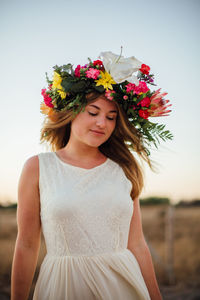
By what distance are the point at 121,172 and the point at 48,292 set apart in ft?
3.40

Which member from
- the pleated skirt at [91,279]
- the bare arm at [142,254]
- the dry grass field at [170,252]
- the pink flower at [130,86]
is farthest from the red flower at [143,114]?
the dry grass field at [170,252]

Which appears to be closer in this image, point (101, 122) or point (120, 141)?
point (101, 122)

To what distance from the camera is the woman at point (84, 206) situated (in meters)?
2.26

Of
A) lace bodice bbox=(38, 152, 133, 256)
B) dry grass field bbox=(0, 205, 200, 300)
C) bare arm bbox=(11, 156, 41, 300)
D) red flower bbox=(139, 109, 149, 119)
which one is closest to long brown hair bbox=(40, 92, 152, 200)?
red flower bbox=(139, 109, 149, 119)

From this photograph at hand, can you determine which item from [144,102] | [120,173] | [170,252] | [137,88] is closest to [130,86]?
[137,88]

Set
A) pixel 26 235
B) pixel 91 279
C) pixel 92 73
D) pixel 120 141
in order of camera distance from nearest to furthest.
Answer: pixel 91 279 < pixel 26 235 < pixel 92 73 < pixel 120 141

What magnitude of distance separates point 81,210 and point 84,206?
0.12 feet

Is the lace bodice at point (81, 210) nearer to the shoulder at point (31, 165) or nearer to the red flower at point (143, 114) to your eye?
the shoulder at point (31, 165)

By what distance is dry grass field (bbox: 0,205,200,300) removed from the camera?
7.12 metres

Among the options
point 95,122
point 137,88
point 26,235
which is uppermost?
point 137,88

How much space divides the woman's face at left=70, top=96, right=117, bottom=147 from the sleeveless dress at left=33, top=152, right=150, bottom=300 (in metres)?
0.26

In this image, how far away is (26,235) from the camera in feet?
7.71

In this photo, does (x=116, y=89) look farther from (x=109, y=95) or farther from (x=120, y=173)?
(x=120, y=173)

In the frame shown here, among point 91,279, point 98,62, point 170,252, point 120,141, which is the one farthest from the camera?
point 170,252
